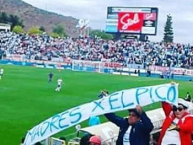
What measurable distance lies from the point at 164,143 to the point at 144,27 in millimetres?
56563

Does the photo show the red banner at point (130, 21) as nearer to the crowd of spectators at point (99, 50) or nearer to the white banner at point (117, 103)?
the crowd of spectators at point (99, 50)

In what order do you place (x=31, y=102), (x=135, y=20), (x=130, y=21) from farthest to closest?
(x=130, y=21) < (x=135, y=20) < (x=31, y=102)

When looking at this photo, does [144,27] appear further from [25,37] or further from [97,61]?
[25,37]

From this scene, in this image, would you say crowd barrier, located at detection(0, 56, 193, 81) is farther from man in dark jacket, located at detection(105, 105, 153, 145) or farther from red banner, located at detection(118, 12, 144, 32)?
man in dark jacket, located at detection(105, 105, 153, 145)

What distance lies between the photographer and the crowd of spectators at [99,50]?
60.6 meters

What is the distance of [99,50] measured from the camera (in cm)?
6719

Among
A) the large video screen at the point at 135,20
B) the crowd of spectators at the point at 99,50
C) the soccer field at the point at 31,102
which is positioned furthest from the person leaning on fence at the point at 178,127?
the large video screen at the point at 135,20

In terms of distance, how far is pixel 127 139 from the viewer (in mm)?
6953

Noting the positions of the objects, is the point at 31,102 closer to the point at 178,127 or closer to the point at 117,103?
the point at 178,127

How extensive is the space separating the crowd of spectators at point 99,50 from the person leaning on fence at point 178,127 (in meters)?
51.4

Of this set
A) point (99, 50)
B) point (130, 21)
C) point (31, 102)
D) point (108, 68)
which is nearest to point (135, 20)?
point (130, 21)

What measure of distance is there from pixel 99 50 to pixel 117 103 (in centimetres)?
6072

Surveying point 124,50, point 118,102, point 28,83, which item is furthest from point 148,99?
point 124,50

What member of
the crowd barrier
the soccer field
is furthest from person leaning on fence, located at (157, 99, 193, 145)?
the crowd barrier
